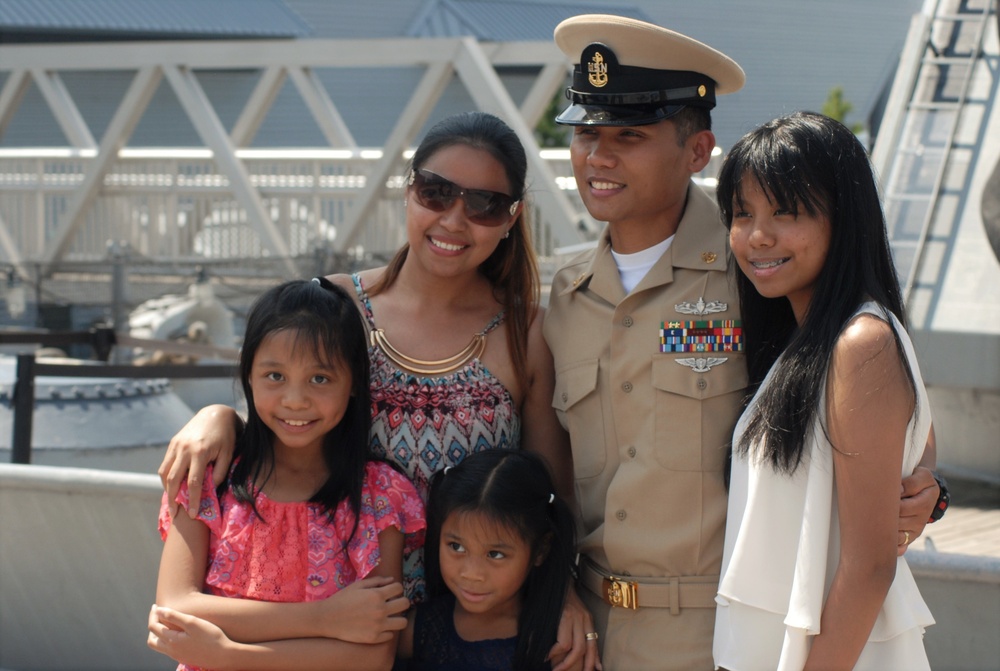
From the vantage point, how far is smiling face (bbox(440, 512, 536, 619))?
9.14 ft

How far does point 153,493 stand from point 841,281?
240 centimetres

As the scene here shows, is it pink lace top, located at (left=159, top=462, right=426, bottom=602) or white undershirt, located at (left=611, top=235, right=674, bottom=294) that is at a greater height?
white undershirt, located at (left=611, top=235, right=674, bottom=294)

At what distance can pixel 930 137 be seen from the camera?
9.89 meters

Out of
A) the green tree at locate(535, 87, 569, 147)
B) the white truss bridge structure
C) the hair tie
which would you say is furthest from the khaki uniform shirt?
the green tree at locate(535, 87, 569, 147)

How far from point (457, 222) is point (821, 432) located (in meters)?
1.08

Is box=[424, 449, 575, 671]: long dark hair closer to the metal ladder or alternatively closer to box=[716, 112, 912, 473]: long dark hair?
box=[716, 112, 912, 473]: long dark hair

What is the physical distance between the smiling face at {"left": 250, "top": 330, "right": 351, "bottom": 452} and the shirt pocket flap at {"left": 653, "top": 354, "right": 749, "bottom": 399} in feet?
2.50

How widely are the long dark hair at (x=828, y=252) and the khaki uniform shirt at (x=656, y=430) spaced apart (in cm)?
28

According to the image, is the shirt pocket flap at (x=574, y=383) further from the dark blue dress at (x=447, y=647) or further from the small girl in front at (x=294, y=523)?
the dark blue dress at (x=447, y=647)

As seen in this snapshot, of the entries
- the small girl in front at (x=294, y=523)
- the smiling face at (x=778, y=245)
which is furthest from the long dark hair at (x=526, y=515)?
the smiling face at (x=778, y=245)

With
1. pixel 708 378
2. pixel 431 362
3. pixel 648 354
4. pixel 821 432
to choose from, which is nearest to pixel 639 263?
pixel 648 354

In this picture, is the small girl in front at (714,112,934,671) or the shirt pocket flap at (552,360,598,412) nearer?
the small girl in front at (714,112,934,671)

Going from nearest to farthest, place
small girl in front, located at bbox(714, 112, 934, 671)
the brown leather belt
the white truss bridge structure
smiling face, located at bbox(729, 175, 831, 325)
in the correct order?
1. small girl in front, located at bbox(714, 112, 934, 671)
2. smiling face, located at bbox(729, 175, 831, 325)
3. the brown leather belt
4. the white truss bridge structure

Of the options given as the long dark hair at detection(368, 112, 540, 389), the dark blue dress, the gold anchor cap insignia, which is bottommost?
the dark blue dress
